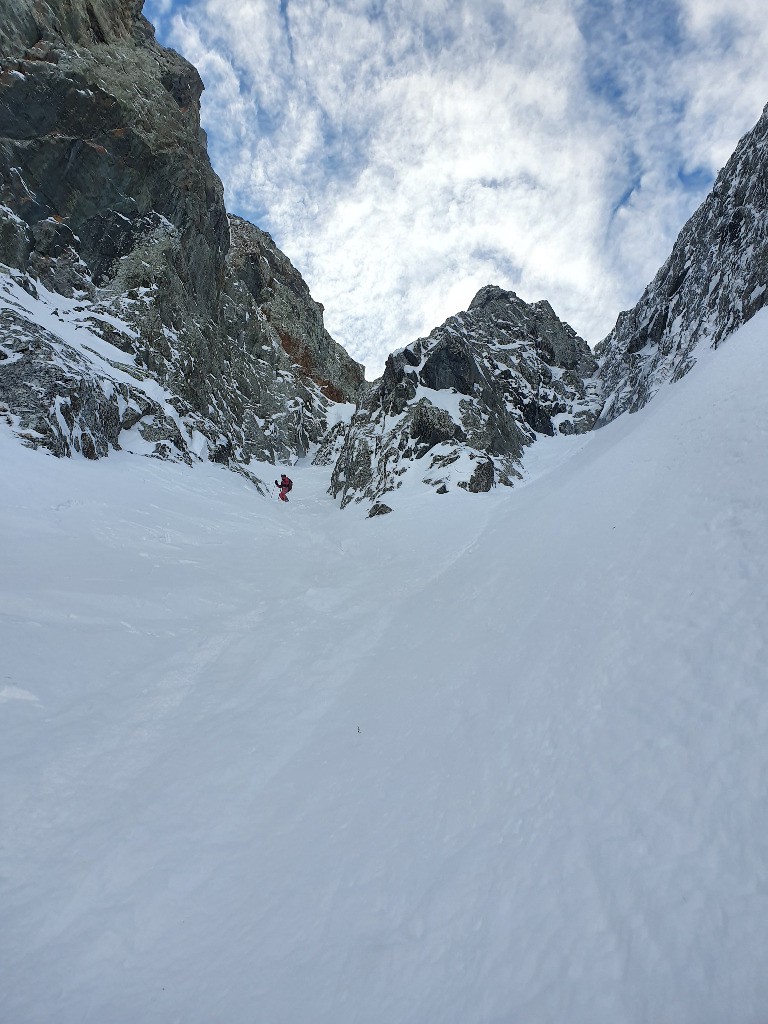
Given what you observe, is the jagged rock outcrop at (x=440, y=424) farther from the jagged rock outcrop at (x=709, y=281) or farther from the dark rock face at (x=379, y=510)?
the jagged rock outcrop at (x=709, y=281)

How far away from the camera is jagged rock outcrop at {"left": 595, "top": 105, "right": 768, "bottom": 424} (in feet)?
85.4

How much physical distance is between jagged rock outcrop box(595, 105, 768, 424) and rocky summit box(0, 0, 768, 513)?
0.59 ft

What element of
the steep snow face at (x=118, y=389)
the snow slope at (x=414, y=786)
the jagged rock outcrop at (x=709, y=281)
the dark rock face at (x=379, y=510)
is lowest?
the snow slope at (x=414, y=786)

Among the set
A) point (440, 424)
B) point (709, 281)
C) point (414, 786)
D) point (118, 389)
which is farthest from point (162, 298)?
point (414, 786)

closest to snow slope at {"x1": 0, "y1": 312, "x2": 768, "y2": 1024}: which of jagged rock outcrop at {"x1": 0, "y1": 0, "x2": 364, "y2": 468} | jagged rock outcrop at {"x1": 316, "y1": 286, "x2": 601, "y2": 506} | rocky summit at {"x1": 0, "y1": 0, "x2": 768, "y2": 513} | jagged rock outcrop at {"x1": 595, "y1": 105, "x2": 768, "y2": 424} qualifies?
rocky summit at {"x1": 0, "y1": 0, "x2": 768, "y2": 513}

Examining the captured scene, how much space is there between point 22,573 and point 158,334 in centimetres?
3270

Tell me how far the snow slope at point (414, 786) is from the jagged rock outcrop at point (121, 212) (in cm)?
1720

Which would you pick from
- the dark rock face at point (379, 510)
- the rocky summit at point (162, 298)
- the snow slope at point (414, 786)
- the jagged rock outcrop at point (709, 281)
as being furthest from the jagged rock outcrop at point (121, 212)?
the jagged rock outcrop at point (709, 281)

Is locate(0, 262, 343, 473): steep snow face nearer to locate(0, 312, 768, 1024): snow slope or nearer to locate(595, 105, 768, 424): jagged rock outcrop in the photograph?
locate(0, 312, 768, 1024): snow slope

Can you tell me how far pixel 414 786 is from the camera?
13.3 ft

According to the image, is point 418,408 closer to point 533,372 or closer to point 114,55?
point 533,372

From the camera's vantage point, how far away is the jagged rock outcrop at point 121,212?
3012 centimetres

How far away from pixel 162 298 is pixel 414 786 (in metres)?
42.0

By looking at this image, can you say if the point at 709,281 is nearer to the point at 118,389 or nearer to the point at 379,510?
the point at 379,510
